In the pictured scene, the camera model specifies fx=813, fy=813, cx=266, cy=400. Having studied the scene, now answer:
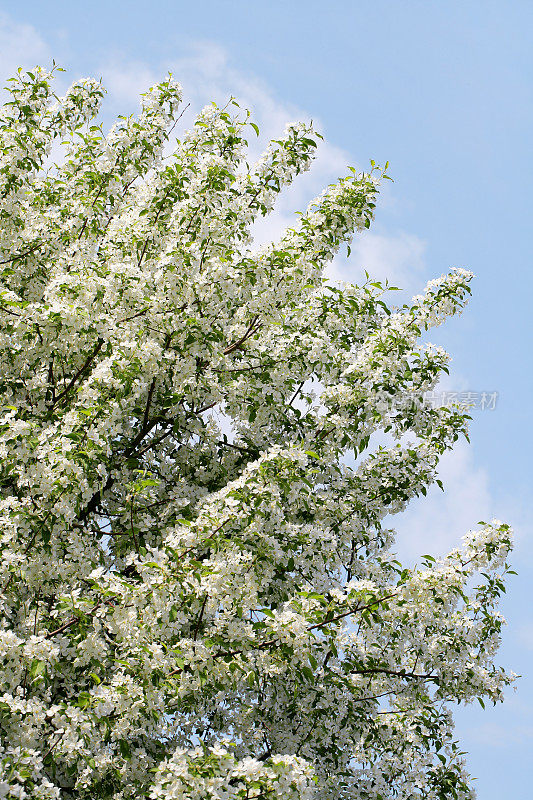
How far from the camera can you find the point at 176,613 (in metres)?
5.64

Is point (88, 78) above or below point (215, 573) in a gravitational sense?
above

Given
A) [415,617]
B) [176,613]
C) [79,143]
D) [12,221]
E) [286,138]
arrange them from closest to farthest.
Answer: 1. [176,613]
2. [415,617]
3. [12,221]
4. [286,138]
5. [79,143]

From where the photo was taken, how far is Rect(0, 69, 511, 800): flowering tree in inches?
227

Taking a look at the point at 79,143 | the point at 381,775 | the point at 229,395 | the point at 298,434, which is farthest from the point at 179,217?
the point at 381,775

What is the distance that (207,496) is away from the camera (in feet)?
22.2

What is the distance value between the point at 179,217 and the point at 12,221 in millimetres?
1985

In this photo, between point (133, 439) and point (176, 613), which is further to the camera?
point (133, 439)

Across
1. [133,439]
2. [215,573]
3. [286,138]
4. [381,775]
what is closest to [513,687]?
[381,775]

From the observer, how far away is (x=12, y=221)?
27.8 ft

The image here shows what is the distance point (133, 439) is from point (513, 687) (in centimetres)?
448

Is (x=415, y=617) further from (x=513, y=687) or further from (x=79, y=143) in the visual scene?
(x=79, y=143)

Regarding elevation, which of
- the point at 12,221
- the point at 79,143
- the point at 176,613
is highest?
the point at 79,143

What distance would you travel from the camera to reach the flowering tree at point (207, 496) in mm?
5770

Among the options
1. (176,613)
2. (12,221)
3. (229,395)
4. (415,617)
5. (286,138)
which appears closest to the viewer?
(176,613)
